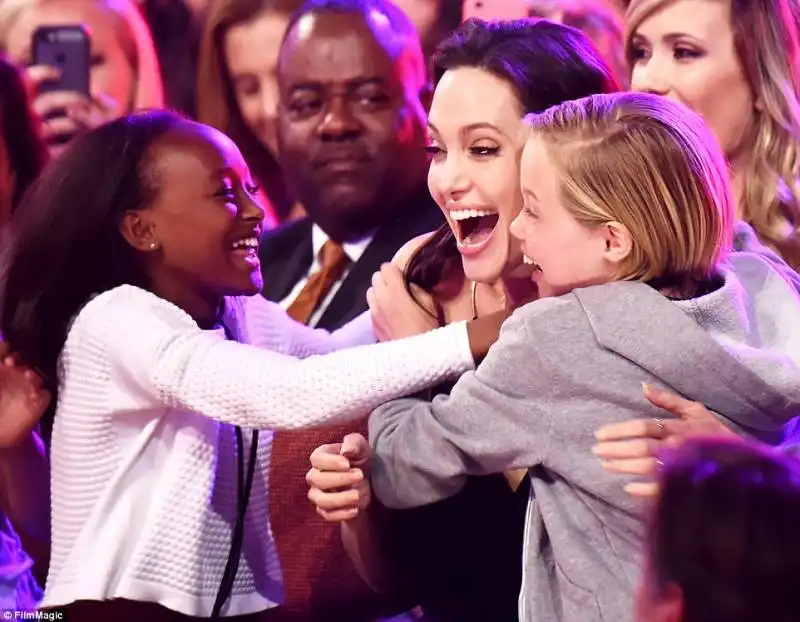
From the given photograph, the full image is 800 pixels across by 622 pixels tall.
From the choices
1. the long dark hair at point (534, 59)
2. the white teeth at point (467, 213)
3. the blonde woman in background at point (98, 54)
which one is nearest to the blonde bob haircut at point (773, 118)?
the long dark hair at point (534, 59)

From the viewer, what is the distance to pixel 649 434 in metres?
1.46

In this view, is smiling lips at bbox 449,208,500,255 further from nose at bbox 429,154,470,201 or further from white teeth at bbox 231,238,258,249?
white teeth at bbox 231,238,258,249

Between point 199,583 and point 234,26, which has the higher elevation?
point 234,26

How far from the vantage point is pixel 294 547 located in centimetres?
204

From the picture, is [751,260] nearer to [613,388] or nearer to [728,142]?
[613,388]

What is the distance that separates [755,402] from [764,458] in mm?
336

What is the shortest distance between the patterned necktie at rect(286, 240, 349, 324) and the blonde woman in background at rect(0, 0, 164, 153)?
83 centimetres

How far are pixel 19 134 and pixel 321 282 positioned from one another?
2.41 ft

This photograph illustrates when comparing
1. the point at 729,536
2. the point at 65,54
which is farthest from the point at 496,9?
the point at 729,536

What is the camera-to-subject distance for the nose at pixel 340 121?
108 inches

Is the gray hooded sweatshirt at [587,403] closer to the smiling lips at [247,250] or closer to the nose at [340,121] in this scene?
the smiling lips at [247,250]

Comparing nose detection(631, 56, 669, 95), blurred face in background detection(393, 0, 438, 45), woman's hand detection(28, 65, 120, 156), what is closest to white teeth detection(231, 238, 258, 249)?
nose detection(631, 56, 669, 95)

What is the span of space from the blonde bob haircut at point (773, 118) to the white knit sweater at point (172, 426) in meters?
0.81

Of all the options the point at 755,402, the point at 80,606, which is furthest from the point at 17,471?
the point at 755,402
